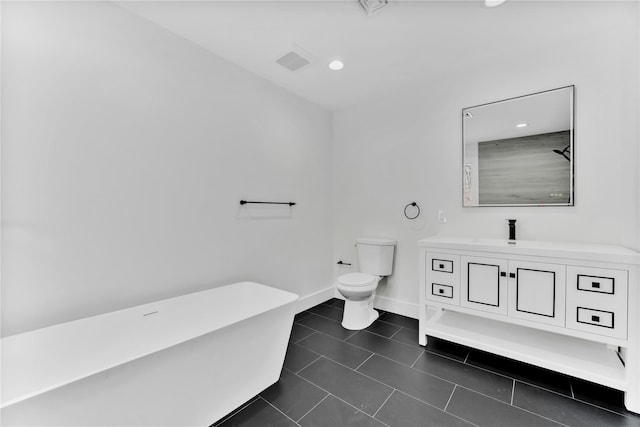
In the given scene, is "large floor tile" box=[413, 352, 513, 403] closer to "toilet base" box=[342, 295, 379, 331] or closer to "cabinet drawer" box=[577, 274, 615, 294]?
"toilet base" box=[342, 295, 379, 331]

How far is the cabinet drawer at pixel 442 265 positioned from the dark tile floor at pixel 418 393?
651mm

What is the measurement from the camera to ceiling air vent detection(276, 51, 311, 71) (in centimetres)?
215

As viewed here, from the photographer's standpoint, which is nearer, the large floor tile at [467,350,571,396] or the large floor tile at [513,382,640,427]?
the large floor tile at [513,382,640,427]

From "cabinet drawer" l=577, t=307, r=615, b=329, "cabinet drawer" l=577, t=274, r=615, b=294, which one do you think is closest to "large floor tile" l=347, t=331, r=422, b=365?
"cabinet drawer" l=577, t=307, r=615, b=329

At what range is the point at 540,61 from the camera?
2.07 meters

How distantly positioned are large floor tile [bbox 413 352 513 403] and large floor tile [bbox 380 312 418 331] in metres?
0.49

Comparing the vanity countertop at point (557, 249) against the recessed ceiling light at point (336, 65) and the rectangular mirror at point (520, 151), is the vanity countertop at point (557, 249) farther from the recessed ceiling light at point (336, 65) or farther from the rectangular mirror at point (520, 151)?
the recessed ceiling light at point (336, 65)

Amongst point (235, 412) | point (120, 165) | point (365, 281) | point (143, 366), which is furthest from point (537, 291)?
point (120, 165)

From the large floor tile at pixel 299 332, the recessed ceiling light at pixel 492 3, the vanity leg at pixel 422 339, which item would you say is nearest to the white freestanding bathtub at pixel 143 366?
the large floor tile at pixel 299 332

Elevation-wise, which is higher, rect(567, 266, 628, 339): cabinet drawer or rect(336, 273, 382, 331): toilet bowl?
rect(567, 266, 628, 339): cabinet drawer

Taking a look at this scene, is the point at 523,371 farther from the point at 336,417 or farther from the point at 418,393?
the point at 336,417

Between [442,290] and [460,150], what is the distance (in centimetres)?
128

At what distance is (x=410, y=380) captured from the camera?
177 cm

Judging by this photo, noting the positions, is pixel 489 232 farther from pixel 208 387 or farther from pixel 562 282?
pixel 208 387
